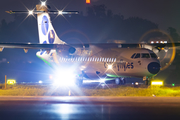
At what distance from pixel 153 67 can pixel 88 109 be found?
34.3 ft

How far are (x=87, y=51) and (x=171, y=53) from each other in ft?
75.9

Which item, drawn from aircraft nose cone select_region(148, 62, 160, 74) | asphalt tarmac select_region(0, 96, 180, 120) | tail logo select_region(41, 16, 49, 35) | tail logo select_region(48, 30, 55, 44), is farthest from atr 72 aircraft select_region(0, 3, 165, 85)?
asphalt tarmac select_region(0, 96, 180, 120)

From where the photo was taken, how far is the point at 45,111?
1080cm

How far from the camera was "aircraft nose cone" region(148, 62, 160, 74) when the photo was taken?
65.2 feet

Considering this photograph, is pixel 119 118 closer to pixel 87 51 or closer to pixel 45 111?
pixel 45 111

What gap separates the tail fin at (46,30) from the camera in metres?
27.1

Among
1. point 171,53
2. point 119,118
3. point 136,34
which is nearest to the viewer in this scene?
point 119,118

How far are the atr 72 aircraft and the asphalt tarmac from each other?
6805mm

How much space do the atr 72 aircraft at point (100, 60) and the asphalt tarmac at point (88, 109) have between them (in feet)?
22.3

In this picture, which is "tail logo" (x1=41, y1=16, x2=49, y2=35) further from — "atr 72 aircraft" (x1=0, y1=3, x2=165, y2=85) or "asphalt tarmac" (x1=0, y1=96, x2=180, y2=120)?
"asphalt tarmac" (x1=0, y1=96, x2=180, y2=120)

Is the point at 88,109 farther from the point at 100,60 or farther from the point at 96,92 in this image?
the point at 100,60

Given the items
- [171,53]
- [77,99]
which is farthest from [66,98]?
[171,53]

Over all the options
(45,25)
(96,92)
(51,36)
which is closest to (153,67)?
(96,92)

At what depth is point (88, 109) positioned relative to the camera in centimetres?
→ 1134
